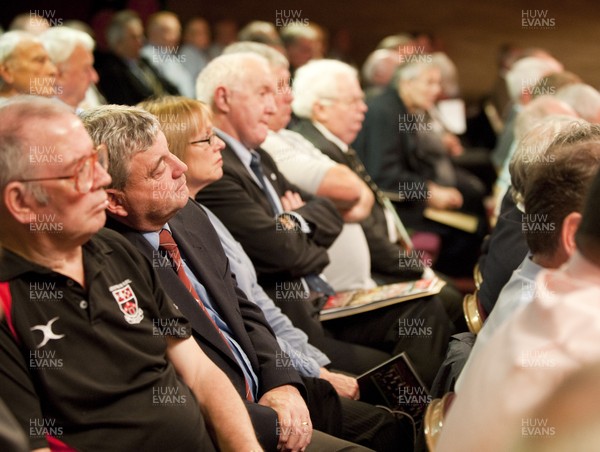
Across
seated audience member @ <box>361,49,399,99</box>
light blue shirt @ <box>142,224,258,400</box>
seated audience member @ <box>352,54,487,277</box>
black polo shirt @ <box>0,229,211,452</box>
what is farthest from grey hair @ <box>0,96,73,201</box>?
seated audience member @ <box>361,49,399,99</box>

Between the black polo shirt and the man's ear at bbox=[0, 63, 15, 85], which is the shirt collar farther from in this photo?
the black polo shirt

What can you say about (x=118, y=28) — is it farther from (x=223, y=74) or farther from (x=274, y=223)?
(x=274, y=223)

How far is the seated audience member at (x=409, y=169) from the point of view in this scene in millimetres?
5406

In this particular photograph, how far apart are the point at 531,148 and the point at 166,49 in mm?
5347

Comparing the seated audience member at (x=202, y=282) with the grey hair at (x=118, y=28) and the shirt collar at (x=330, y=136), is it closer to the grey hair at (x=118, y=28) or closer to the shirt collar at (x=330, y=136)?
the shirt collar at (x=330, y=136)

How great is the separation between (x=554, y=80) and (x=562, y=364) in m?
4.32

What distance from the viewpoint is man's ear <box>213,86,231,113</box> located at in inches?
129

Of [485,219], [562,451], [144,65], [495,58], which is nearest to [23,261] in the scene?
[562,451]

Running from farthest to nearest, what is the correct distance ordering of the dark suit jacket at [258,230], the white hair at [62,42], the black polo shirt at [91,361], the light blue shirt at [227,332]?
the white hair at [62,42] < the dark suit jacket at [258,230] < the light blue shirt at [227,332] < the black polo shirt at [91,361]

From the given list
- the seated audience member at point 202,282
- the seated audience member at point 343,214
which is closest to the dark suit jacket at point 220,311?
the seated audience member at point 202,282

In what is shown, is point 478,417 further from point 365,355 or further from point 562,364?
point 365,355

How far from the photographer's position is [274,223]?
3.02 metres

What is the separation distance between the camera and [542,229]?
6.39 feet

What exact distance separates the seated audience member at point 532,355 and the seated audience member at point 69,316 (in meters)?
0.85
